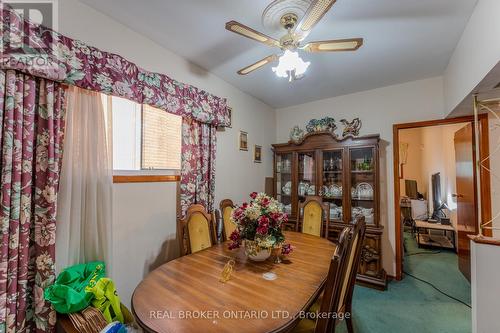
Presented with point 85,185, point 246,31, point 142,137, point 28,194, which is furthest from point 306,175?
point 28,194

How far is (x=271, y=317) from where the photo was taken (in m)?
1.01

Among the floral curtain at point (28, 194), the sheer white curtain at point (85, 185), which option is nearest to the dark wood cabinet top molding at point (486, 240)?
the sheer white curtain at point (85, 185)

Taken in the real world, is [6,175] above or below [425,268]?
above

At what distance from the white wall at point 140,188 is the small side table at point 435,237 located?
153 inches

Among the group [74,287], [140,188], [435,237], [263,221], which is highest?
[140,188]

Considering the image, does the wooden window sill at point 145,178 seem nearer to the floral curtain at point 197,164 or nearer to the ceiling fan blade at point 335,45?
the floral curtain at point 197,164

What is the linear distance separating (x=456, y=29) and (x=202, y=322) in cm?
278

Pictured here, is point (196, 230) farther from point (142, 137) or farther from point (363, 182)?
point (363, 182)

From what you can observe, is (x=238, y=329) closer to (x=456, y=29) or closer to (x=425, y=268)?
(x=456, y=29)

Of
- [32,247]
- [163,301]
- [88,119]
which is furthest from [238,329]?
[88,119]

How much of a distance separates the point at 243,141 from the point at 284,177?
1.03m

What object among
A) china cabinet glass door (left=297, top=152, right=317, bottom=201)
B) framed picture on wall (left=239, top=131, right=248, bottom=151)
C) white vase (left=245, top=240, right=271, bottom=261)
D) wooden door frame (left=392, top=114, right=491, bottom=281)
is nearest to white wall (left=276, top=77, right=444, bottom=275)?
wooden door frame (left=392, top=114, right=491, bottom=281)

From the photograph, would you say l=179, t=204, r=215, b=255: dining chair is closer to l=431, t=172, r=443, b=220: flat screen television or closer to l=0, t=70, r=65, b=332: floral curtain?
l=0, t=70, r=65, b=332: floral curtain

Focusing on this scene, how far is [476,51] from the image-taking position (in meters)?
1.65
